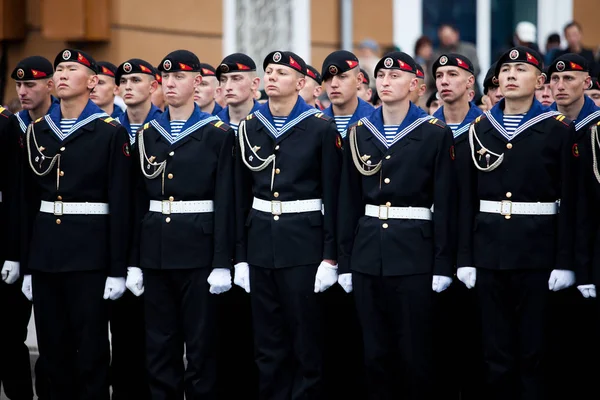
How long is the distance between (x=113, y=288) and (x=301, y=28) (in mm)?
7210

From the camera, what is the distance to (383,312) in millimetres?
7363

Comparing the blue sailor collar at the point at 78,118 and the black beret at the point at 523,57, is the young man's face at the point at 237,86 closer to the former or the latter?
the blue sailor collar at the point at 78,118

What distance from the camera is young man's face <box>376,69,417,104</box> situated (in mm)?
7477

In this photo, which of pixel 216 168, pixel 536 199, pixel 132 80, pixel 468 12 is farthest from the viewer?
pixel 468 12

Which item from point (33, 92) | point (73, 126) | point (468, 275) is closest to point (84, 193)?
point (73, 126)

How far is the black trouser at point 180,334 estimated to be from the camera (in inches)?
300

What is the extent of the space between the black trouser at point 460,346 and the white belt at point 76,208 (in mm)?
2108

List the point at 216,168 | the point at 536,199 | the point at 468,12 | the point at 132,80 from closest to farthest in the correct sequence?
the point at 536,199 → the point at 216,168 → the point at 132,80 → the point at 468,12

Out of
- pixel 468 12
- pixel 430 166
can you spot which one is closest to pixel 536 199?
pixel 430 166

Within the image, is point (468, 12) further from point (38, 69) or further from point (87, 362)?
point (87, 362)

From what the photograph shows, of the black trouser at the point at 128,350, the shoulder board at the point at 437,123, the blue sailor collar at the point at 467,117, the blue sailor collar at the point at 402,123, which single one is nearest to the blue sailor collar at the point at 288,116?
the blue sailor collar at the point at 402,123

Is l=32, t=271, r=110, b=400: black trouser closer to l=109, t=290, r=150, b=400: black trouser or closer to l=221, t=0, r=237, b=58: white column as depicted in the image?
l=109, t=290, r=150, b=400: black trouser

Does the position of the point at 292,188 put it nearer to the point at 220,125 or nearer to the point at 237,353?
the point at 220,125

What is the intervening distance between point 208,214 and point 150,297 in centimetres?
59
